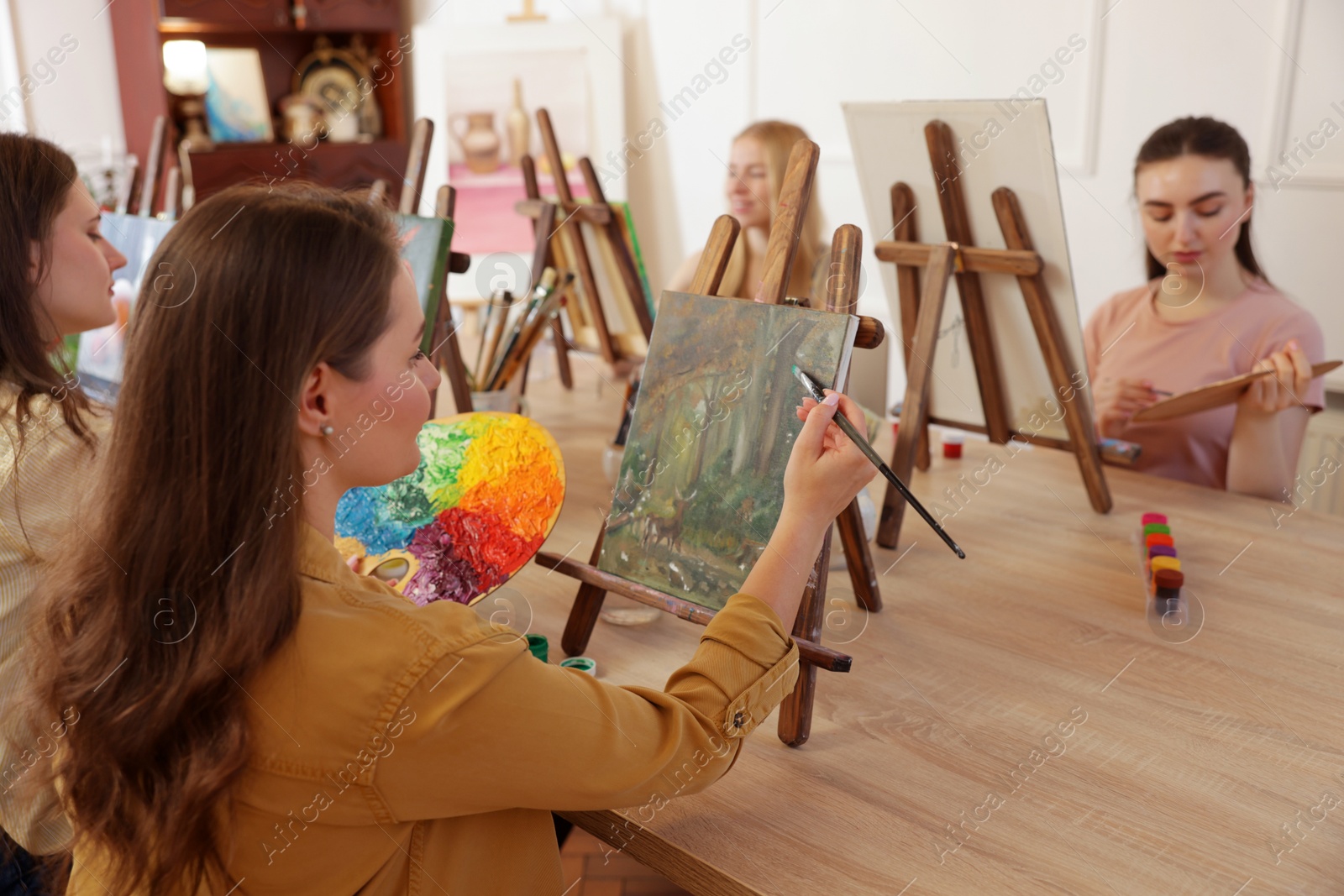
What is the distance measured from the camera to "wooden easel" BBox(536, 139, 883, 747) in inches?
47.2

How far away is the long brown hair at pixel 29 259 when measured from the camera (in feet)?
4.31

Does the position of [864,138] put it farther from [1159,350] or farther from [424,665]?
[424,665]

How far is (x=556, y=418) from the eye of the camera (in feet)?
8.27

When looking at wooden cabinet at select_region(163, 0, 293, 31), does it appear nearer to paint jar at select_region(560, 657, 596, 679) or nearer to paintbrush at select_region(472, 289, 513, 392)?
paintbrush at select_region(472, 289, 513, 392)

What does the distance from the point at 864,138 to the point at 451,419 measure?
95 cm

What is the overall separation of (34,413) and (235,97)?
12.0 ft

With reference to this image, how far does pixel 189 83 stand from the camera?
434cm

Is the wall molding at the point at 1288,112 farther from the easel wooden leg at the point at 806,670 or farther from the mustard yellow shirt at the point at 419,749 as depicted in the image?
the mustard yellow shirt at the point at 419,749

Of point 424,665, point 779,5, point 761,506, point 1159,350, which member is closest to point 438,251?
point 761,506

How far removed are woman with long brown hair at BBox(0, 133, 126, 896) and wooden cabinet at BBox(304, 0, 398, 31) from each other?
3359 mm

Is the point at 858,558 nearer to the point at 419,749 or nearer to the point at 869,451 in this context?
the point at 869,451

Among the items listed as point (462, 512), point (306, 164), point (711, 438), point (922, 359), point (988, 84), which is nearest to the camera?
point (711, 438)

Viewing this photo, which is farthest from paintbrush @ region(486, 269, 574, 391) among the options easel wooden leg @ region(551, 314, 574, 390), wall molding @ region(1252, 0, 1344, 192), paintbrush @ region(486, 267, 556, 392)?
wall molding @ region(1252, 0, 1344, 192)

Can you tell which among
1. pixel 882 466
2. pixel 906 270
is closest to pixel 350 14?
pixel 906 270
